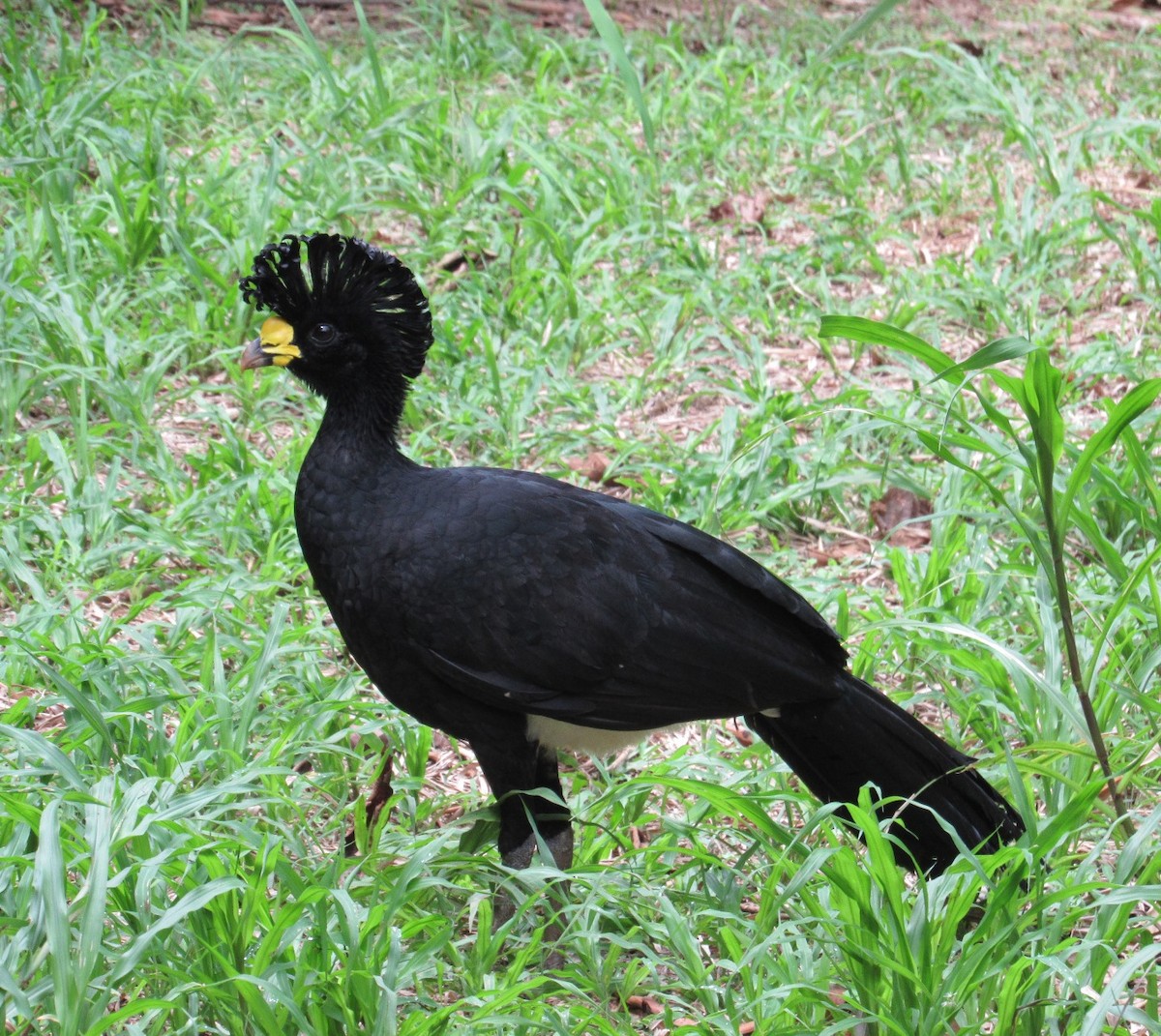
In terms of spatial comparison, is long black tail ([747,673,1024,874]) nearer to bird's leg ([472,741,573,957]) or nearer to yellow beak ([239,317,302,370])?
bird's leg ([472,741,573,957])

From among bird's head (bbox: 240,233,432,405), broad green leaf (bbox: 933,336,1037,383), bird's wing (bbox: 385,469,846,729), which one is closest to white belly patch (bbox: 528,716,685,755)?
bird's wing (bbox: 385,469,846,729)

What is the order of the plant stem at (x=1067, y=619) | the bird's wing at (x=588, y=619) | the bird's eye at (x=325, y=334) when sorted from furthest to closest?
the bird's eye at (x=325, y=334) → the bird's wing at (x=588, y=619) → the plant stem at (x=1067, y=619)

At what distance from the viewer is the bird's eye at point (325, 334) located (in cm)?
358

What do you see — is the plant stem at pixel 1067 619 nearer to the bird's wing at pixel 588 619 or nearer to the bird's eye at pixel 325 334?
the bird's wing at pixel 588 619

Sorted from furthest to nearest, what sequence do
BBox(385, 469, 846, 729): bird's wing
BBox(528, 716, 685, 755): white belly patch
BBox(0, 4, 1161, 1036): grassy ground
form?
BBox(528, 716, 685, 755): white belly patch → BBox(385, 469, 846, 729): bird's wing → BBox(0, 4, 1161, 1036): grassy ground

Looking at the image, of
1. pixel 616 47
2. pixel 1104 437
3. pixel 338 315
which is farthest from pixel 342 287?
pixel 1104 437

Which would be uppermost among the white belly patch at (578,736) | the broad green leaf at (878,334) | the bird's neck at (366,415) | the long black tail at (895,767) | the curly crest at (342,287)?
the broad green leaf at (878,334)

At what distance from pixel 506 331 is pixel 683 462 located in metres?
1.18

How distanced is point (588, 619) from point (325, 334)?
98cm

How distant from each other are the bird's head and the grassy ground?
Result: 49cm

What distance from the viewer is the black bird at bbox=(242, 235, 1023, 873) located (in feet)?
10.8

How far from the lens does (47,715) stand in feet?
13.1

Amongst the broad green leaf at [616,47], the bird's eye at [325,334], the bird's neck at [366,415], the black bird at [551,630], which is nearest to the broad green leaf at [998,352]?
the broad green leaf at [616,47]

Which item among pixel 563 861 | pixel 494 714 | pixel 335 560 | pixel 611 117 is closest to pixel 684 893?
pixel 563 861
